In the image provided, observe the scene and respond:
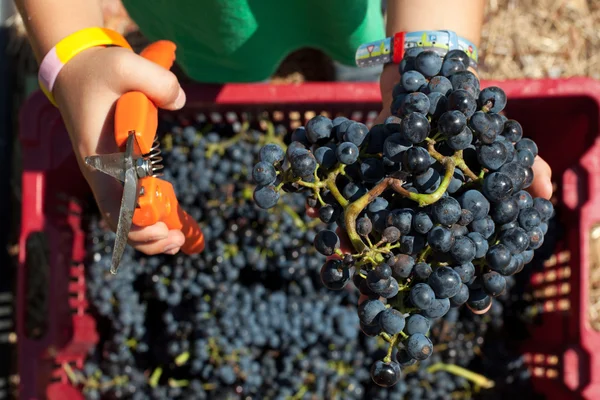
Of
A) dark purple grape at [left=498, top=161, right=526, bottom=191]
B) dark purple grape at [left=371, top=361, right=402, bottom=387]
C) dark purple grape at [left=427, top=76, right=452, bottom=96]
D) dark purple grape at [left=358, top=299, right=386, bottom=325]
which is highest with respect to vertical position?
dark purple grape at [left=427, top=76, right=452, bottom=96]

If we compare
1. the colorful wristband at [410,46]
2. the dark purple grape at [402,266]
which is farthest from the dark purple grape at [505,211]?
the colorful wristband at [410,46]

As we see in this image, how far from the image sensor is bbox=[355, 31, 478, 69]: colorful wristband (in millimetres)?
733

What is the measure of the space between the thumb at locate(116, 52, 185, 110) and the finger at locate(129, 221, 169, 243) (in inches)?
6.1

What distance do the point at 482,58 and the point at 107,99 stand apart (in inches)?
40.1

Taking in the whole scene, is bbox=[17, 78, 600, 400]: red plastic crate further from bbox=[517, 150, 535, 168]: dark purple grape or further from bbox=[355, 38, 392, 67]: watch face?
bbox=[517, 150, 535, 168]: dark purple grape

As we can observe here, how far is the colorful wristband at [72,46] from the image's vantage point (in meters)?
0.81

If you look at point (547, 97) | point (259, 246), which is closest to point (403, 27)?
point (547, 97)

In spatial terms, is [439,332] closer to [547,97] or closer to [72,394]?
[547,97]

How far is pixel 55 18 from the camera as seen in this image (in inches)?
32.7

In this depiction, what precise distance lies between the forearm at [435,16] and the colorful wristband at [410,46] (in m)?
0.02

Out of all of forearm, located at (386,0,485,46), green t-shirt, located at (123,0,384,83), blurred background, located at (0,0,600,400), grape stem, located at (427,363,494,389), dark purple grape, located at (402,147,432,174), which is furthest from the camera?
blurred background, located at (0,0,600,400)

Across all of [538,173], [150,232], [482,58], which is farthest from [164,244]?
[482,58]

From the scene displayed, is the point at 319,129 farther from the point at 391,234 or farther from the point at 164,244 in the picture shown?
the point at 164,244

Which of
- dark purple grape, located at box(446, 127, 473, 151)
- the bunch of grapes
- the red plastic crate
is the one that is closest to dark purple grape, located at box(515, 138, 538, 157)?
the bunch of grapes
